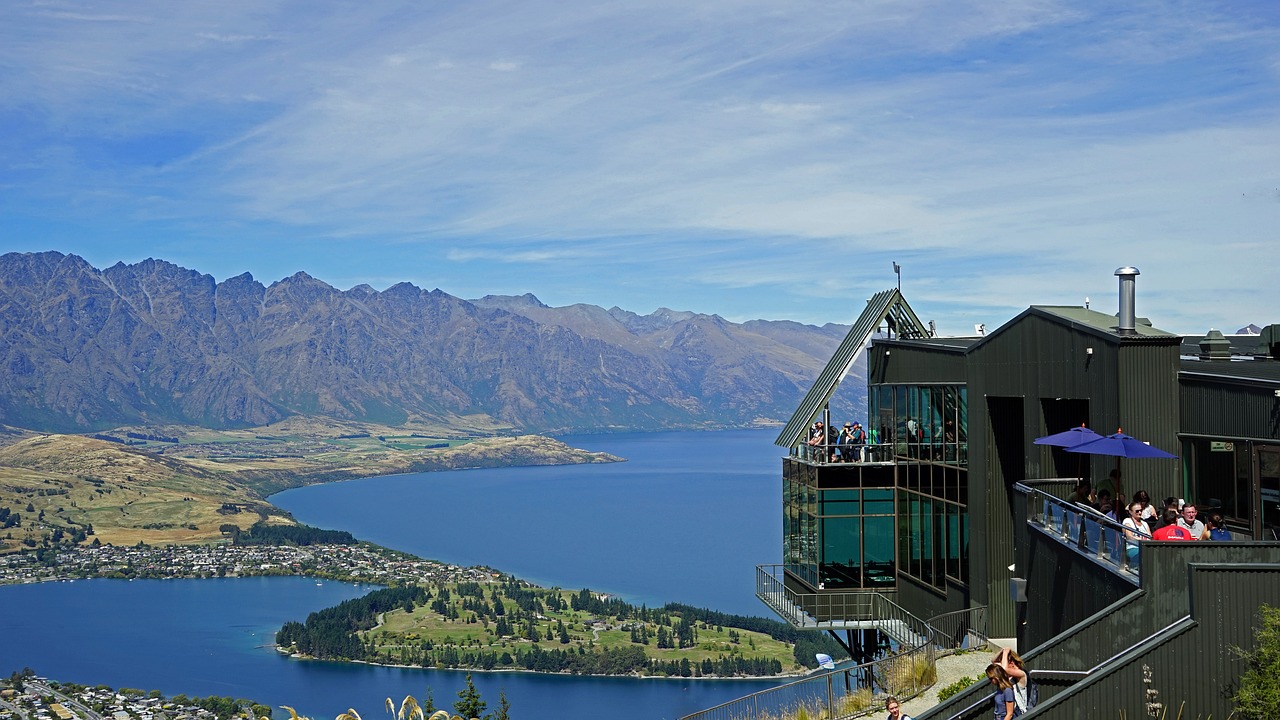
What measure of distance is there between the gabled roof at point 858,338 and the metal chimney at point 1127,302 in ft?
38.8

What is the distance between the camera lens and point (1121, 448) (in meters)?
16.9

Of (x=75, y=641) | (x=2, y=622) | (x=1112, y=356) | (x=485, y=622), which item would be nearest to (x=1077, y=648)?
(x=1112, y=356)

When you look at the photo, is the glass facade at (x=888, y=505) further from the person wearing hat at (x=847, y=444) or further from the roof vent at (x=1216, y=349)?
the roof vent at (x=1216, y=349)

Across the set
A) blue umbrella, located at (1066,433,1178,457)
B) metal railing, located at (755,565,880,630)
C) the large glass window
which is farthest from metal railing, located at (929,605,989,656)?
blue umbrella, located at (1066,433,1178,457)

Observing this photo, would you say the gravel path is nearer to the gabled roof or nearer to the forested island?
the gabled roof

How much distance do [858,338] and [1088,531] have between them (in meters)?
16.9

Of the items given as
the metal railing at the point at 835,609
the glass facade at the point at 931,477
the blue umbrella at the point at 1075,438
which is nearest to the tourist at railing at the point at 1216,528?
the blue umbrella at the point at 1075,438

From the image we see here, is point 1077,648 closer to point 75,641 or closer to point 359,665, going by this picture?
point 359,665

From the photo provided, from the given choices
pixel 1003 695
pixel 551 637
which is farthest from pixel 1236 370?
pixel 551 637

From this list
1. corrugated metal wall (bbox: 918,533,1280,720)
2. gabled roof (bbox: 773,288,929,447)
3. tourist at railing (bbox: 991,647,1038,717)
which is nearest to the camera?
tourist at railing (bbox: 991,647,1038,717)

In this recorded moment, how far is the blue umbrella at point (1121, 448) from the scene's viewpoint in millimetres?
16734

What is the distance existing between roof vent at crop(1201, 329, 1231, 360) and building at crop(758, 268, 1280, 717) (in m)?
0.04

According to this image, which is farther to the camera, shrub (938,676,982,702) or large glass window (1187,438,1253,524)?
shrub (938,676,982,702)

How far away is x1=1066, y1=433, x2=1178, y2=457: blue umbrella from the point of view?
54.9 feet
